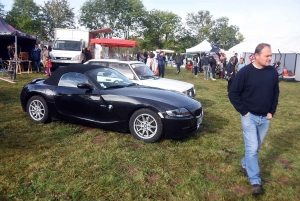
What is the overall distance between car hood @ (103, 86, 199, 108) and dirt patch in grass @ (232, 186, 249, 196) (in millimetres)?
1850

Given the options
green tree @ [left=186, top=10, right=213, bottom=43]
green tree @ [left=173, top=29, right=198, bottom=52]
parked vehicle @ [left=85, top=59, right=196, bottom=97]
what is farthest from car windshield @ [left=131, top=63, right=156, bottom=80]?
green tree @ [left=186, top=10, right=213, bottom=43]

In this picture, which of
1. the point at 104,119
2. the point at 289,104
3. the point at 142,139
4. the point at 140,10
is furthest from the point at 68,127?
the point at 140,10

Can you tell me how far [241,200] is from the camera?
3.37 metres

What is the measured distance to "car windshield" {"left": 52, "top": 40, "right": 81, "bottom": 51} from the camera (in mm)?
18500

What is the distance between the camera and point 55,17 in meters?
49.4

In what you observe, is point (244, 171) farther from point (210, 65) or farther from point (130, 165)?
point (210, 65)

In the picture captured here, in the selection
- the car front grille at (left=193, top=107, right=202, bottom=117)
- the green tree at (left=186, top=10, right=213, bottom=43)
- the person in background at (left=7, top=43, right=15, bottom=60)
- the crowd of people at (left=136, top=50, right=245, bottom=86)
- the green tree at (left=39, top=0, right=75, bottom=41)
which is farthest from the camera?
the green tree at (left=186, top=10, right=213, bottom=43)

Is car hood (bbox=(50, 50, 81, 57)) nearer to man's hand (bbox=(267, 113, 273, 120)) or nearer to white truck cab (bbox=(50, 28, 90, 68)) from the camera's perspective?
white truck cab (bbox=(50, 28, 90, 68))

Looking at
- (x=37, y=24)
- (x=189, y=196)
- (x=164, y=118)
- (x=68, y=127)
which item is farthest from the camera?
(x=37, y=24)

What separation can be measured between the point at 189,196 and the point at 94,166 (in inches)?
58.5

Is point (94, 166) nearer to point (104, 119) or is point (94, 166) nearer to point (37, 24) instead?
point (104, 119)

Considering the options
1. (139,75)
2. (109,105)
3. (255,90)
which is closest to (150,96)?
(109,105)

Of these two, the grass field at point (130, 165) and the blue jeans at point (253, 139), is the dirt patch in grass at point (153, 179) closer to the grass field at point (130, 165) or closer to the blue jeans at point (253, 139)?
the grass field at point (130, 165)

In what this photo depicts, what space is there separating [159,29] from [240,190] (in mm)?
67435
